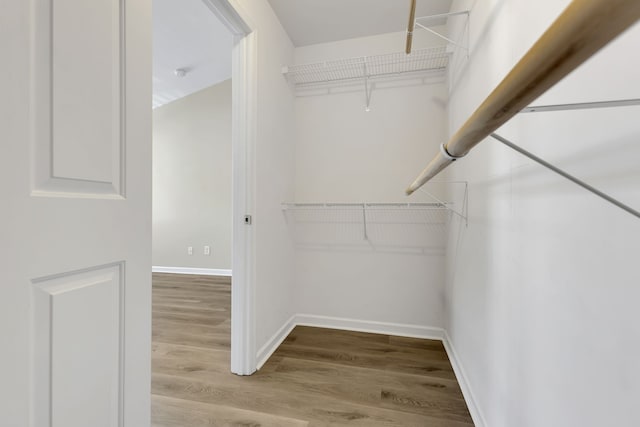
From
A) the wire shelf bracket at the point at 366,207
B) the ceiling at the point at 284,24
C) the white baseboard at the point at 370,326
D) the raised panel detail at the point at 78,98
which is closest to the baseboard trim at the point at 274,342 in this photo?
the white baseboard at the point at 370,326

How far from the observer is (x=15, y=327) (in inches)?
21.6

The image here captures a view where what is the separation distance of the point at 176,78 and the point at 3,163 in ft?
12.1

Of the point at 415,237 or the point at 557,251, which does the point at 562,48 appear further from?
the point at 415,237

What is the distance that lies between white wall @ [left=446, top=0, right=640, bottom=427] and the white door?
1.15 meters

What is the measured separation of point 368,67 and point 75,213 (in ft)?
6.84

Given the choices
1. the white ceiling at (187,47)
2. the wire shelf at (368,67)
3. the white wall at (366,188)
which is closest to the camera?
the wire shelf at (368,67)

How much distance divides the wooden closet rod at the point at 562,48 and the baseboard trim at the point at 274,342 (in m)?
1.79

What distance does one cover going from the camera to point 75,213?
2.18 feet

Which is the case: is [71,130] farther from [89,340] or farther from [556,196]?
[556,196]

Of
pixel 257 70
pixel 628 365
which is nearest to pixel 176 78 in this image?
pixel 257 70

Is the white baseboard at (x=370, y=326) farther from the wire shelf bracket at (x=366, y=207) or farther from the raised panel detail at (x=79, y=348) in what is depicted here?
the raised panel detail at (x=79, y=348)

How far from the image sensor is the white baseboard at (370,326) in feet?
6.81

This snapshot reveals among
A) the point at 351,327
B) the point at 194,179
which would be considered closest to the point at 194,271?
the point at 194,179

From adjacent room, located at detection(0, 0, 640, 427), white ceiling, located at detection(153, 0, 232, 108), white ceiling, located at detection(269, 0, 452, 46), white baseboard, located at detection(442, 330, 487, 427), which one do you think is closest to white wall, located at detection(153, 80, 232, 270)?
white ceiling, located at detection(153, 0, 232, 108)
